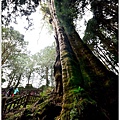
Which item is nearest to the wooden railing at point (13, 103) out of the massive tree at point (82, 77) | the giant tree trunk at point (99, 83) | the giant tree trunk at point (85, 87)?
the massive tree at point (82, 77)

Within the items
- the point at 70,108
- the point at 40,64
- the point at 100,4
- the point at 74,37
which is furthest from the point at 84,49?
the point at 40,64

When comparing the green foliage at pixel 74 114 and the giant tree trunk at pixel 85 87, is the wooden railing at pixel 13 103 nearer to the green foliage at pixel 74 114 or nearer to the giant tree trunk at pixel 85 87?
the giant tree trunk at pixel 85 87

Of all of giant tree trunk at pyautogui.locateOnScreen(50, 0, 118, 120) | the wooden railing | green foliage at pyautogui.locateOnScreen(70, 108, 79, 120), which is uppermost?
giant tree trunk at pyautogui.locateOnScreen(50, 0, 118, 120)

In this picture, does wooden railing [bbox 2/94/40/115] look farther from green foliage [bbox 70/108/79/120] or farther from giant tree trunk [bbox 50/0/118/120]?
green foliage [bbox 70/108/79/120]

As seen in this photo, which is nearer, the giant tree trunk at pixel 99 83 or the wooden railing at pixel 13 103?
the giant tree trunk at pixel 99 83

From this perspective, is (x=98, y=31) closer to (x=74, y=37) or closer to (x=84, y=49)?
(x=74, y=37)

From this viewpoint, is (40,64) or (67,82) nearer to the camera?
(67,82)

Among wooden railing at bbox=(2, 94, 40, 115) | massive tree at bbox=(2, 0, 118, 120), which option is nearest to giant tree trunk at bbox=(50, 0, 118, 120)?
massive tree at bbox=(2, 0, 118, 120)

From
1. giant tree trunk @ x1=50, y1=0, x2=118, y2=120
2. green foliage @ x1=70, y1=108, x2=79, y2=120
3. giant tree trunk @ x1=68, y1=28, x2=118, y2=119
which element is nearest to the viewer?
green foliage @ x1=70, y1=108, x2=79, y2=120

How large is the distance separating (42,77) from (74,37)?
64.2 ft

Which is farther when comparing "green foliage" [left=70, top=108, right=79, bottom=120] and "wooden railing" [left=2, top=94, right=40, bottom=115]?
"wooden railing" [left=2, top=94, right=40, bottom=115]

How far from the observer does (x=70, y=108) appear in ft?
10.1

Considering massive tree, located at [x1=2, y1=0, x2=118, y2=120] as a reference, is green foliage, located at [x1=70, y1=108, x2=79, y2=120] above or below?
below

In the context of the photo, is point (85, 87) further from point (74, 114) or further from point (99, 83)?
point (74, 114)
